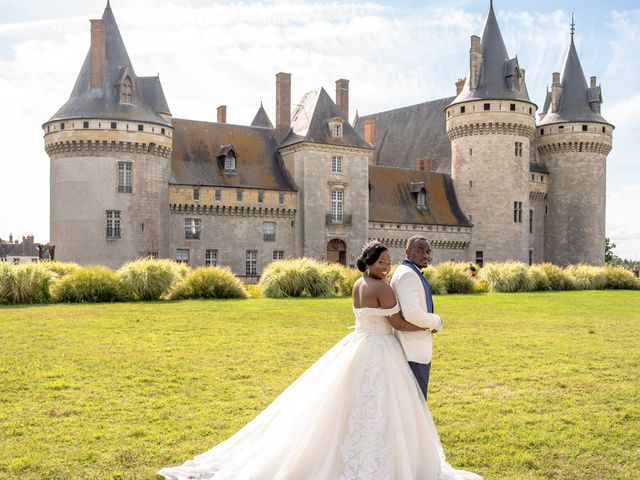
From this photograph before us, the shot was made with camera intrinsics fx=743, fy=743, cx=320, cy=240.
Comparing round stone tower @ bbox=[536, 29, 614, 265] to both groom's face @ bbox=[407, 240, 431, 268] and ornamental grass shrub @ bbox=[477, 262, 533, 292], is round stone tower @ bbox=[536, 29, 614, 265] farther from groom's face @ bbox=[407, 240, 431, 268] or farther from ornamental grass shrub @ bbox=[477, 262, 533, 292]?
groom's face @ bbox=[407, 240, 431, 268]

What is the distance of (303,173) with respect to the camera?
3866 centimetres

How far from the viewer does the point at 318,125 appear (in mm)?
39688

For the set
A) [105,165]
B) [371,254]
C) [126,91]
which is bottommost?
[371,254]

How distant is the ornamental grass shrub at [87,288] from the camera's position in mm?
21078

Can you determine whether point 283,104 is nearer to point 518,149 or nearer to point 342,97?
point 342,97

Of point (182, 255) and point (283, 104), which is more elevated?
point (283, 104)

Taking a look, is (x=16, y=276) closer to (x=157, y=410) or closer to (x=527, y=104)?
(x=157, y=410)

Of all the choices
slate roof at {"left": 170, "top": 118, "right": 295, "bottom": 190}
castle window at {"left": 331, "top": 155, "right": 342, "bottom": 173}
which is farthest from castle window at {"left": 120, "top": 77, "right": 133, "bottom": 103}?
castle window at {"left": 331, "top": 155, "right": 342, "bottom": 173}

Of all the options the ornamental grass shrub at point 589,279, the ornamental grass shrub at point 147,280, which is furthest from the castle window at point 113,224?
the ornamental grass shrub at point 589,279

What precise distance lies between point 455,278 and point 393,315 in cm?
2199

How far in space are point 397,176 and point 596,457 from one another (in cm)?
4002

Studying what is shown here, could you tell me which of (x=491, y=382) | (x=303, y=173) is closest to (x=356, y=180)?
(x=303, y=173)

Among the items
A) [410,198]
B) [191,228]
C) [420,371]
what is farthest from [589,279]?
[420,371]

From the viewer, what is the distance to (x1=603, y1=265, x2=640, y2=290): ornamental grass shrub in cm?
3192
